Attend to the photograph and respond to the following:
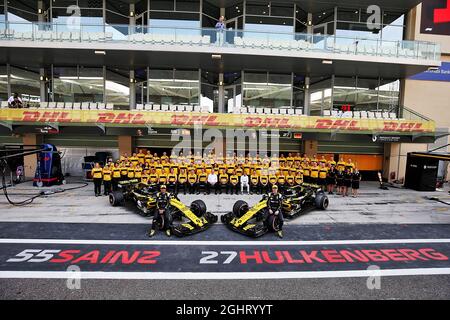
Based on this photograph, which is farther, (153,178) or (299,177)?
(299,177)

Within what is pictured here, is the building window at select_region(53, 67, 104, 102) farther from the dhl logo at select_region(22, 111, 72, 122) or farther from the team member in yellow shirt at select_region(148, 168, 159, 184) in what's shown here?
the team member in yellow shirt at select_region(148, 168, 159, 184)

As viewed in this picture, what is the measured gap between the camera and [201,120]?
16109 millimetres

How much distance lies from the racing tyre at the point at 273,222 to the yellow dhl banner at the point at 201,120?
8.68 metres

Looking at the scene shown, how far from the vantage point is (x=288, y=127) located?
16469 mm

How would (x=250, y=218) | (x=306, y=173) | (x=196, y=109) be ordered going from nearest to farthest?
(x=250, y=218), (x=306, y=173), (x=196, y=109)

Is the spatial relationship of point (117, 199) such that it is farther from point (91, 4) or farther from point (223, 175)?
point (91, 4)

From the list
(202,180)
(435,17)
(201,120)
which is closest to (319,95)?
(435,17)

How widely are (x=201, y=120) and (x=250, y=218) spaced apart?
28.6ft

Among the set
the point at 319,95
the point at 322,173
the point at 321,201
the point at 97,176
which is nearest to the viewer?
the point at 321,201

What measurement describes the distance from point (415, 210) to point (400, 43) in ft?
39.6

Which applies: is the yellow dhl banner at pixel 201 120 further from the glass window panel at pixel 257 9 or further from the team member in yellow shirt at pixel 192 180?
the glass window panel at pixel 257 9

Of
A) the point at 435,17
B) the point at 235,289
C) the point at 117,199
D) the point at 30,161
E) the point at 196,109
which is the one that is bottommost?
the point at 235,289

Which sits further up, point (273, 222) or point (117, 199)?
point (273, 222)

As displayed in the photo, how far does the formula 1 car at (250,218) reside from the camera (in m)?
8.38
